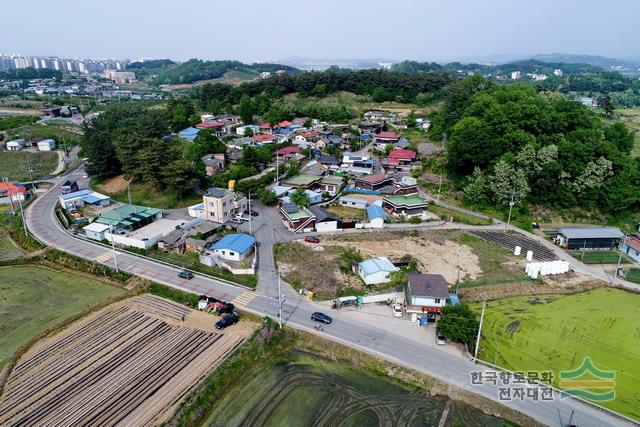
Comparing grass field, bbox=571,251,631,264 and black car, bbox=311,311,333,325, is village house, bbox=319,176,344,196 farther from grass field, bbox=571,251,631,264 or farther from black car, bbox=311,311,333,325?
grass field, bbox=571,251,631,264

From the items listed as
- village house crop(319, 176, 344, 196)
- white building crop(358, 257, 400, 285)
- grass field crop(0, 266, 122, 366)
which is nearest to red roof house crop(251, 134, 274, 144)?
village house crop(319, 176, 344, 196)

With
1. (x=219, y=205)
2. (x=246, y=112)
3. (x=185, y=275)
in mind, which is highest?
(x=246, y=112)

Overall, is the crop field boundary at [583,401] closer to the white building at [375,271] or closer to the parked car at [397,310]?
the parked car at [397,310]

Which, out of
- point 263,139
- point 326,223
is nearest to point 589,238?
point 326,223

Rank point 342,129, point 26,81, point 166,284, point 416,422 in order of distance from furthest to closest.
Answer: point 26,81 → point 342,129 → point 166,284 → point 416,422

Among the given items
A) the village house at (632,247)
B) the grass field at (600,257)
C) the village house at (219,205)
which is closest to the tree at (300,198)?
the village house at (219,205)

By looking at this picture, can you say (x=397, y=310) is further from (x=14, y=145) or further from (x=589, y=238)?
(x=14, y=145)

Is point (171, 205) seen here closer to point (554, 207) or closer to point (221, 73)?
point (554, 207)

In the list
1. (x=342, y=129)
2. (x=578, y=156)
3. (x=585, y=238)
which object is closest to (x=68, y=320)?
(x=585, y=238)
